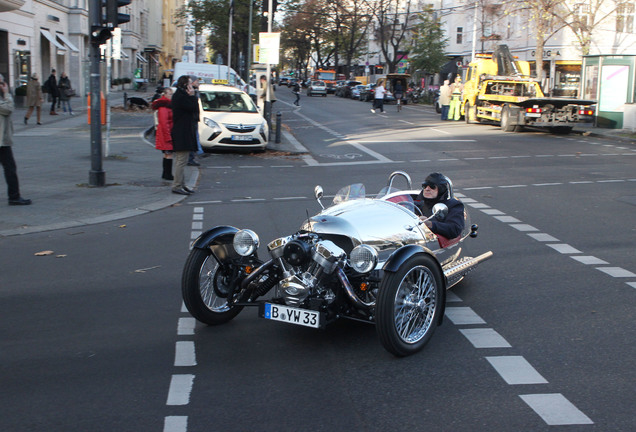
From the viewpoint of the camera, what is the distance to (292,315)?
4.89 m

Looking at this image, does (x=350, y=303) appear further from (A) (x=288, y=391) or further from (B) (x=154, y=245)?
(B) (x=154, y=245)

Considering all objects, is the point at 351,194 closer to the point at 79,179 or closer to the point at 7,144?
the point at 7,144

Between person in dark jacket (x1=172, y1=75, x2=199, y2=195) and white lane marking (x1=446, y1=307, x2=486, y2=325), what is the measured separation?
23.2 ft

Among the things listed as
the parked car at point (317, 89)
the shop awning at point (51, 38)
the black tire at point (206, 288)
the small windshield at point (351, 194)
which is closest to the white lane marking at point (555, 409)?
the black tire at point (206, 288)

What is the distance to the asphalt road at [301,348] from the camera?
4.06 meters

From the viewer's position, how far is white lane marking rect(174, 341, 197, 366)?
484 centimetres

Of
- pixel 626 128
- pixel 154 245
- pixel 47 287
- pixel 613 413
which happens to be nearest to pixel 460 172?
pixel 154 245

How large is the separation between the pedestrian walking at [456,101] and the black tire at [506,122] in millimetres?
6439

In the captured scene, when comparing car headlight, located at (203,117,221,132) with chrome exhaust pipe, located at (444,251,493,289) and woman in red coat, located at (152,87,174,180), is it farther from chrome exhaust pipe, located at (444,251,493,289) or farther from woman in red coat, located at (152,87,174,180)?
chrome exhaust pipe, located at (444,251,493,289)

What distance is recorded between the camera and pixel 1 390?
436cm

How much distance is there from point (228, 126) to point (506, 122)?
467 inches

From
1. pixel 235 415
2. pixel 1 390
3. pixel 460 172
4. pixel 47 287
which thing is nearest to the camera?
pixel 235 415

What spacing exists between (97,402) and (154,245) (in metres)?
4.40

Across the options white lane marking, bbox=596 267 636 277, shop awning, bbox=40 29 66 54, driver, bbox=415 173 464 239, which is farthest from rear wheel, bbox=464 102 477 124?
driver, bbox=415 173 464 239
